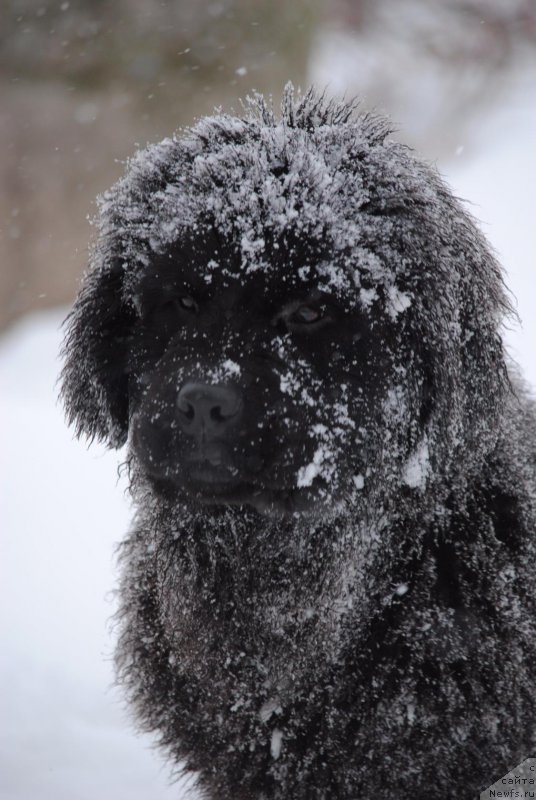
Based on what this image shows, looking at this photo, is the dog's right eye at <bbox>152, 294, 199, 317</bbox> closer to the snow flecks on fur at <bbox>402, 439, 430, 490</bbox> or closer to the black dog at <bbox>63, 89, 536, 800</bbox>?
the black dog at <bbox>63, 89, 536, 800</bbox>

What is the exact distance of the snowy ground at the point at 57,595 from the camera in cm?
338

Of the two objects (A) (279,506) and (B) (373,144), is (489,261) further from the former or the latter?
(A) (279,506)

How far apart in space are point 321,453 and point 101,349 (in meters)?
0.77

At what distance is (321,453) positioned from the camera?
210 centimetres

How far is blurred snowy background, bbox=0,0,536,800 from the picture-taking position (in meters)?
3.72

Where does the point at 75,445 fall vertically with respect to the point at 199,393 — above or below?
above

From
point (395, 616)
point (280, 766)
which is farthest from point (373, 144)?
point (280, 766)

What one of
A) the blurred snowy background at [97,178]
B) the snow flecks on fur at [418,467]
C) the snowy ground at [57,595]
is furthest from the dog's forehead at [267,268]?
the snowy ground at [57,595]

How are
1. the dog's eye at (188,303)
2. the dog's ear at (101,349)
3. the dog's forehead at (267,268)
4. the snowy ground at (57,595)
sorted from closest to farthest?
the dog's forehead at (267,268) → the dog's eye at (188,303) → the dog's ear at (101,349) → the snowy ground at (57,595)

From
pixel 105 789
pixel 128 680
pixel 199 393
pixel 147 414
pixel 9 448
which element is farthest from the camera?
pixel 9 448

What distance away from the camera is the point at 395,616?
227 centimetres

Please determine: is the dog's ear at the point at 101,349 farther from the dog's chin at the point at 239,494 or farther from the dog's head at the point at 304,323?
the dog's chin at the point at 239,494

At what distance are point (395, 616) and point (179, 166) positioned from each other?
4.42 feet

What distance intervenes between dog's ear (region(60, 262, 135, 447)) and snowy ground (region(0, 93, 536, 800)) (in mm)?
1028
